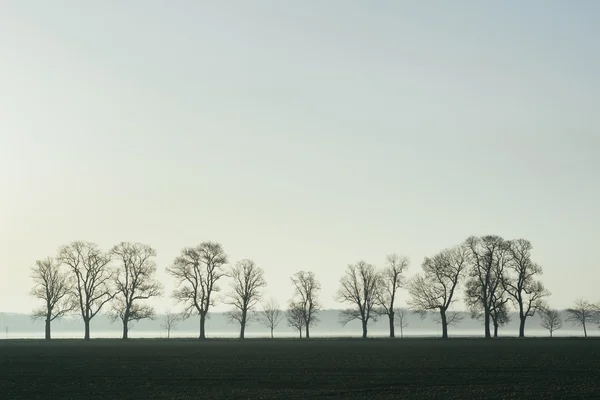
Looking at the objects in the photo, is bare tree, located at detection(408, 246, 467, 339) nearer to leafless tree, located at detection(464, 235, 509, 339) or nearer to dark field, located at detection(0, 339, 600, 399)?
leafless tree, located at detection(464, 235, 509, 339)

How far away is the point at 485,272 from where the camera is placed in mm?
108438

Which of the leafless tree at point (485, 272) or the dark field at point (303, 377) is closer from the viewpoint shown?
the dark field at point (303, 377)

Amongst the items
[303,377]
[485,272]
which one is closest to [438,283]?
[485,272]

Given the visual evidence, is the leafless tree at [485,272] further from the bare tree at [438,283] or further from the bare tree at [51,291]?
the bare tree at [51,291]

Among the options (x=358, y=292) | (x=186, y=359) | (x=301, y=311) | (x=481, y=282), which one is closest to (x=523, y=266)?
(x=481, y=282)

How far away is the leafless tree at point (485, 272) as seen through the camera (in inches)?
4188

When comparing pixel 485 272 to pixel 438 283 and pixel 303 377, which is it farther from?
pixel 303 377

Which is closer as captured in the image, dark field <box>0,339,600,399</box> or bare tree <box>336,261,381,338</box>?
dark field <box>0,339,600,399</box>

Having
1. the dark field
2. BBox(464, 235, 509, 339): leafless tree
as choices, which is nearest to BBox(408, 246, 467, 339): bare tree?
BBox(464, 235, 509, 339): leafless tree

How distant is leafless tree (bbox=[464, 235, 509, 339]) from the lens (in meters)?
106

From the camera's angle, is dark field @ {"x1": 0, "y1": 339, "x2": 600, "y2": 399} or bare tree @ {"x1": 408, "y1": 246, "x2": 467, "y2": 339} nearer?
dark field @ {"x1": 0, "y1": 339, "x2": 600, "y2": 399}

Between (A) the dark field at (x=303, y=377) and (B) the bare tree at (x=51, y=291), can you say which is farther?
(B) the bare tree at (x=51, y=291)

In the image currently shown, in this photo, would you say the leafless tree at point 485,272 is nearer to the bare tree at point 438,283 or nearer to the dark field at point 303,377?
the bare tree at point 438,283

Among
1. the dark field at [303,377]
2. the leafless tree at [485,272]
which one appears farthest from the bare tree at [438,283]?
the dark field at [303,377]
